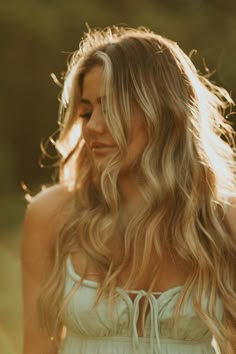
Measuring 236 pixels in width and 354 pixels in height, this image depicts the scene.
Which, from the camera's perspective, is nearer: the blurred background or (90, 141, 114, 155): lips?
(90, 141, 114, 155): lips

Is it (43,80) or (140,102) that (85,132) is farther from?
(43,80)

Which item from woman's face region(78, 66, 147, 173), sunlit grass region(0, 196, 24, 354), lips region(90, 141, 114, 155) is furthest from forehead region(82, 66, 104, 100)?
sunlit grass region(0, 196, 24, 354)

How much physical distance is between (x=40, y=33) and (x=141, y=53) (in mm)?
7239

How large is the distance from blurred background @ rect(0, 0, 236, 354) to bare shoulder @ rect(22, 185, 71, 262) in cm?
534

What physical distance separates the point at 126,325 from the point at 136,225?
34 cm

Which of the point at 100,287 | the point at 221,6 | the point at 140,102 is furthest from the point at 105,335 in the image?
the point at 221,6

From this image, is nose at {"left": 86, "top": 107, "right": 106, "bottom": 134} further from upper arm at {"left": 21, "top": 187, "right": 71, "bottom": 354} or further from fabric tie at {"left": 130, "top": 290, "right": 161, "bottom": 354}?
fabric tie at {"left": 130, "top": 290, "right": 161, "bottom": 354}

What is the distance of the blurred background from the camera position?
934 centimetres

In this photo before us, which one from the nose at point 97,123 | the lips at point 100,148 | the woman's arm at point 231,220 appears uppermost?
the nose at point 97,123

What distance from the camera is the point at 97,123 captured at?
2967mm

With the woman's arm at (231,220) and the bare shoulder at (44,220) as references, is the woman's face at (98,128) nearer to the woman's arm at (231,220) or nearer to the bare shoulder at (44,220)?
the bare shoulder at (44,220)

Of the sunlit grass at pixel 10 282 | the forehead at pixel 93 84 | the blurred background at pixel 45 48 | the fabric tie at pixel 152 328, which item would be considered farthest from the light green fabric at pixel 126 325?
the blurred background at pixel 45 48

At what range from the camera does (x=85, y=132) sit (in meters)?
3.02

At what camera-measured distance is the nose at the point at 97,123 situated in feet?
9.72
